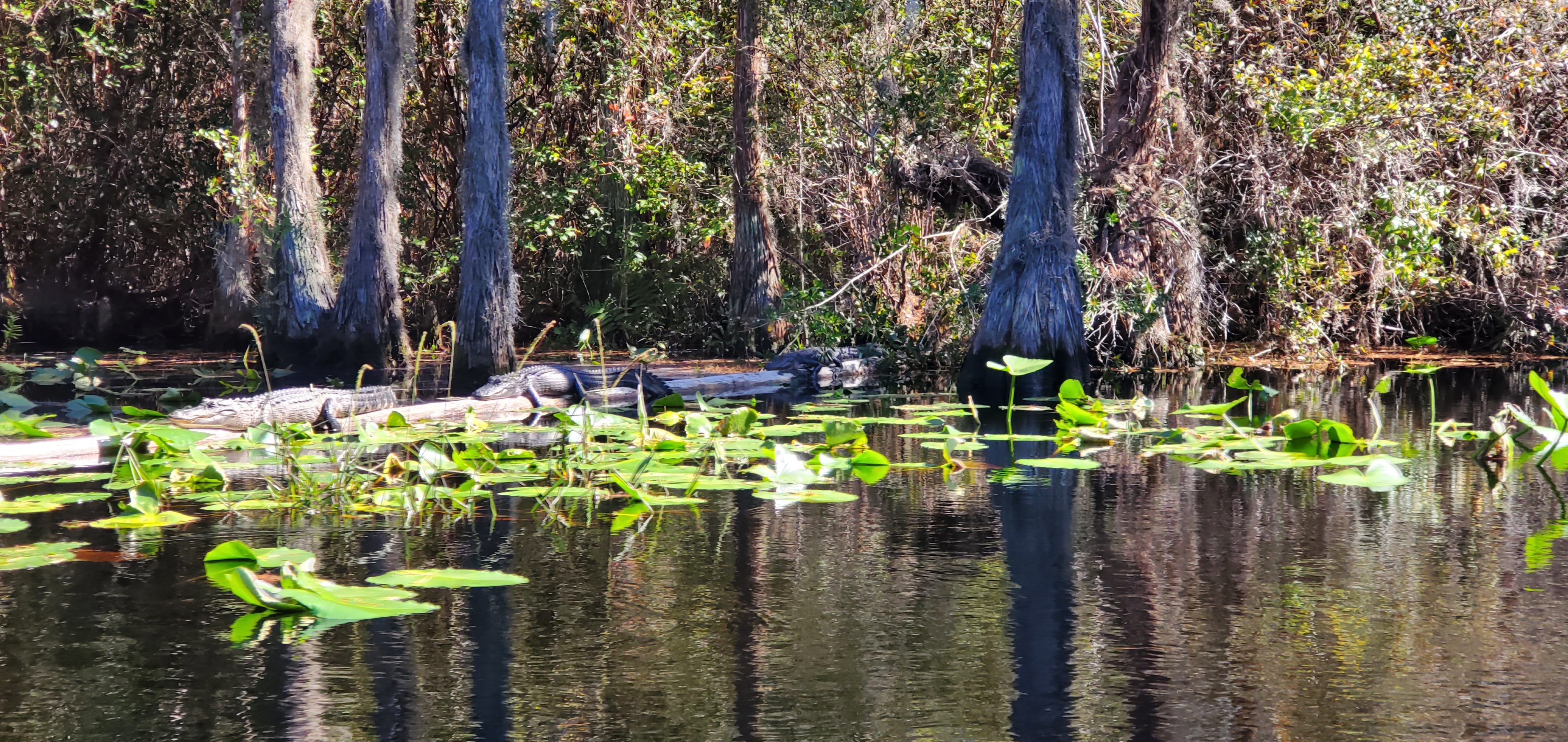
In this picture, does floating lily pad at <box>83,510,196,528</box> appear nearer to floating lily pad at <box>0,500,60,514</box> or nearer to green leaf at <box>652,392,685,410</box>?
floating lily pad at <box>0,500,60,514</box>

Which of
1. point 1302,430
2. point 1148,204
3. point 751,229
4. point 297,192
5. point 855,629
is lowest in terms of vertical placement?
point 855,629

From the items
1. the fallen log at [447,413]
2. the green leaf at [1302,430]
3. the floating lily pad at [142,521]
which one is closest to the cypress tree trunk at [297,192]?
the fallen log at [447,413]

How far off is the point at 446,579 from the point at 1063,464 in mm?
3552

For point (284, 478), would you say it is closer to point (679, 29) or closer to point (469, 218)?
point (469, 218)

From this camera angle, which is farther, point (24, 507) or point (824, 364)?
point (824, 364)

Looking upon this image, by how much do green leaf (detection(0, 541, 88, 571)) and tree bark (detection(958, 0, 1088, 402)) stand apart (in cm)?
897

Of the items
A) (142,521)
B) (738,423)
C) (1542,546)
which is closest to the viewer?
(1542,546)

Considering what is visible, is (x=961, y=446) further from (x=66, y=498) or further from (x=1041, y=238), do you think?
(x=1041, y=238)

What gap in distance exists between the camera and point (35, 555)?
5074 mm

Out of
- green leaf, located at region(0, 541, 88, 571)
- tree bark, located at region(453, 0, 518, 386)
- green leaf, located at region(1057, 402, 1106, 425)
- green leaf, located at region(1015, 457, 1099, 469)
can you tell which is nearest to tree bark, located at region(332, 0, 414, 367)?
tree bark, located at region(453, 0, 518, 386)

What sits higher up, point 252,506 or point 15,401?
point 15,401

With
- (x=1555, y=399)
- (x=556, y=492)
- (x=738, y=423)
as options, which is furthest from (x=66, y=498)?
(x=1555, y=399)

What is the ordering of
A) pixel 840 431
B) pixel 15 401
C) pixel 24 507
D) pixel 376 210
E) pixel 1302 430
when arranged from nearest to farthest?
pixel 24 507 → pixel 1302 430 → pixel 840 431 → pixel 15 401 → pixel 376 210

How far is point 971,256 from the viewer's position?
1555 centimetres
